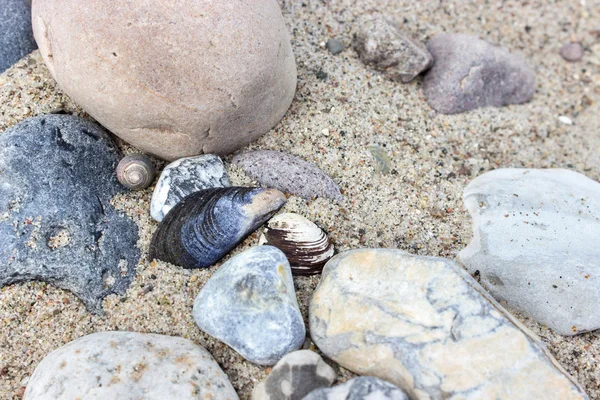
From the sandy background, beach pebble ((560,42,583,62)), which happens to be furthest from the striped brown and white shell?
beach pebble ((560,42,583,62))

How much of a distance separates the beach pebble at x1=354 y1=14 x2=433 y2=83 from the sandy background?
91mm

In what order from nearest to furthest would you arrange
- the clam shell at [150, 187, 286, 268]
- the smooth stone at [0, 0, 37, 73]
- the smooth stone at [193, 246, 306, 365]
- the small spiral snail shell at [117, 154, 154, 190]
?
1. the smooth stone at [193, 246, 306, 365]
2. the clam shell at [150, 187, 286, 268]
3. the small spiral snail shell at [117, 154, 154, 190]
4. the smooth stone at [0, 0, 37, 73]

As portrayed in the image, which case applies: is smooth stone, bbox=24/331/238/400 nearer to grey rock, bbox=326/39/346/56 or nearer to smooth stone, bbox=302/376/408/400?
smooth stone, bbox=302/376/408/400

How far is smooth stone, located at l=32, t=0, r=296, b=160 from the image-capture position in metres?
2.25

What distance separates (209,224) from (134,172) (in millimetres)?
500

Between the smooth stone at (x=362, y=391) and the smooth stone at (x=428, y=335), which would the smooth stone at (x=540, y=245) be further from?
the smooth stone at (x=362, y=391)

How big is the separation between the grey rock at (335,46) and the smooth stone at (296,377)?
1.96 metres

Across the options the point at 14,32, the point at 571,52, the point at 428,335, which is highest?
the point at 571,52

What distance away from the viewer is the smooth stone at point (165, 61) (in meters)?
2.25

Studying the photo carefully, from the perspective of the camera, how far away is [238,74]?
93.7 inches

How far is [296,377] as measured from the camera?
6.31ft

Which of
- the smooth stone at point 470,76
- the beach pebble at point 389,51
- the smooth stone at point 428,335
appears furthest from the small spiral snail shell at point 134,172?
the smooth stone at point 470,76

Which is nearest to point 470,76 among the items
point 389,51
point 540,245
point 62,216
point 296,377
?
point 389,51

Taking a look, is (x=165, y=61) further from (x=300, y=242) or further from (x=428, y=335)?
Answer: (x=428, y=335)
